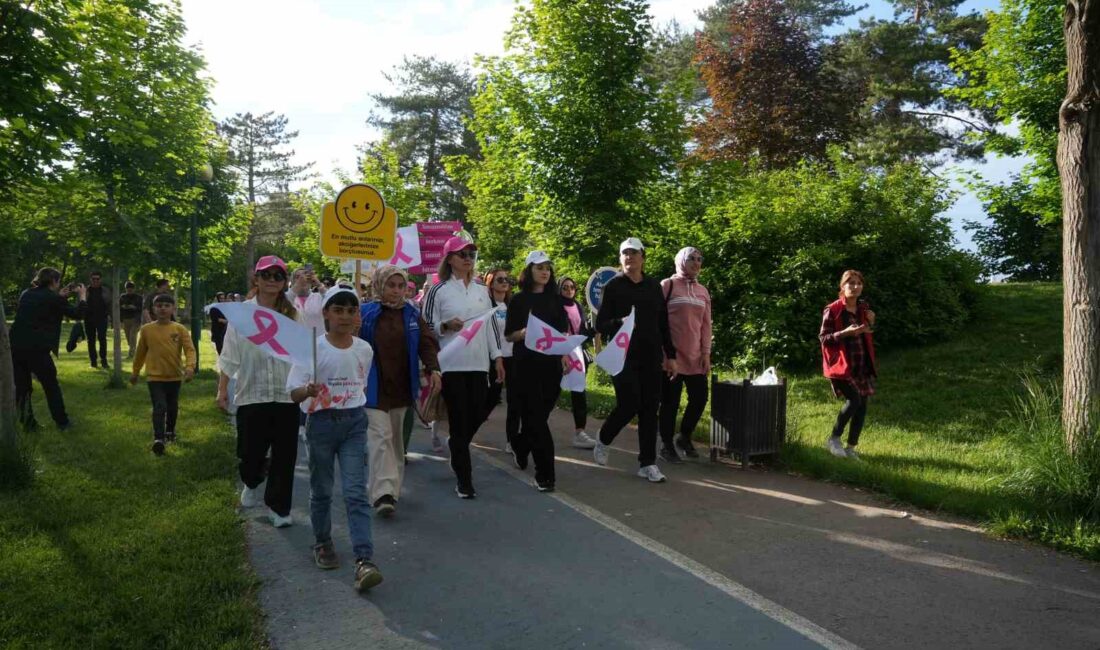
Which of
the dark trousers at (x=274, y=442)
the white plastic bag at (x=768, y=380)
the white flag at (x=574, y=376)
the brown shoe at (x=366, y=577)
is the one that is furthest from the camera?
the white flag at (x=574, y=376)

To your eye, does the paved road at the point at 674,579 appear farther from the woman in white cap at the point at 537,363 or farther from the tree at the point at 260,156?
the tree at the point at 260,156

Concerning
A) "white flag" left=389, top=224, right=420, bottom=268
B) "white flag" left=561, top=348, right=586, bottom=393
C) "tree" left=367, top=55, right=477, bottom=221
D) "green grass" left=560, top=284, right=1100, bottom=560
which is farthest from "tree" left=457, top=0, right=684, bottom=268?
"tree" left=367, top=55, right=477, bottom=221

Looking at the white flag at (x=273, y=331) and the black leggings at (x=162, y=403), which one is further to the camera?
the black leggings at (x=162, y=403)

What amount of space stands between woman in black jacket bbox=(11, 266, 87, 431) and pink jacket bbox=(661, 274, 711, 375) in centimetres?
760

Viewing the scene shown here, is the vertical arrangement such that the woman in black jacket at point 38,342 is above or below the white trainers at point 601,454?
above

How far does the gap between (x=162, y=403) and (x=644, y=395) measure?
5240mm

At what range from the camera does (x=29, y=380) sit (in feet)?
33.1

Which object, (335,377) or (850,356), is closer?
(335,377)

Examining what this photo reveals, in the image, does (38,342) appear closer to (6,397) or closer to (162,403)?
(162,403)

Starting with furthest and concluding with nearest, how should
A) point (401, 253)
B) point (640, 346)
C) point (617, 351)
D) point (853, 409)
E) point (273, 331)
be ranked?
point (401, 253)
point (853, 409)
point (640, 346)
point (617, 351)
point (273, 331)

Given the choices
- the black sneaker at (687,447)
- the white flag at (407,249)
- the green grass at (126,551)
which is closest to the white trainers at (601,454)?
the black sneaker at (687,447)

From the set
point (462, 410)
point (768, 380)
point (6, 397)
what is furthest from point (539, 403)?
point (6, 397)

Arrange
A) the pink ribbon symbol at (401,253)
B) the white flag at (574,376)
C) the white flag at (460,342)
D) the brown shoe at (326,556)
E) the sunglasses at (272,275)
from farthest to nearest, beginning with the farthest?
the pink ribbon symbol at (401,253), the white flag at (574,376), the white flag at (460,342), the sunglasses at (272,275), the brown shoe at (326,556)

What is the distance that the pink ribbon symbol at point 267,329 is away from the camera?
15.8ft
